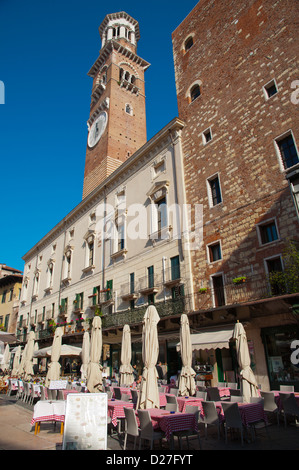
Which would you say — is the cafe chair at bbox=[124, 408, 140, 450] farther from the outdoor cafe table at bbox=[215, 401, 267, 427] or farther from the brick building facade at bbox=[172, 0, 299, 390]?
the brick building facade at bbox=[172, 0, 299, 390]

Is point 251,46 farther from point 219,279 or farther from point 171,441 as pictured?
point 171,441

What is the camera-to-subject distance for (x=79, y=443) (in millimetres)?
4477

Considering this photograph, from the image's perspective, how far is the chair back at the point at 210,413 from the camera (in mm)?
6986

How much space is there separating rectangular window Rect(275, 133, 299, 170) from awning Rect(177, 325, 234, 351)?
8.30m

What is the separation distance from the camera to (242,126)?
56.9 feet

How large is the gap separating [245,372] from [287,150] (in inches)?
427

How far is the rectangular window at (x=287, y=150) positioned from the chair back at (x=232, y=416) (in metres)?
11.7

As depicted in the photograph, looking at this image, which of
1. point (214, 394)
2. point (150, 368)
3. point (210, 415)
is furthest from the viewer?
point (214, 394)

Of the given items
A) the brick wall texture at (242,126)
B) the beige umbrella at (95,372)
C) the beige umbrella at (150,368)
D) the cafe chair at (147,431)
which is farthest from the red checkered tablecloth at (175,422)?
the brick wall texture at (242,126)

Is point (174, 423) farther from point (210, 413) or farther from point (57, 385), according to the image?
point (57, 385)

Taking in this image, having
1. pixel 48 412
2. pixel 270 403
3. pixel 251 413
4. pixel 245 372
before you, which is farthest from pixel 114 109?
pixel 251 413

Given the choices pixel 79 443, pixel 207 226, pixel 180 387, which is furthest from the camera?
pixel 207 226
